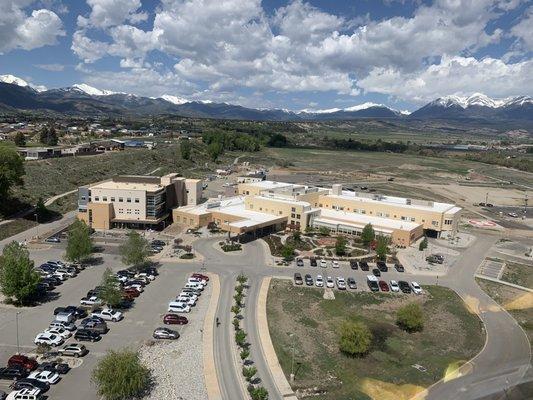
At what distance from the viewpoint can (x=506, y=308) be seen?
36.7 m

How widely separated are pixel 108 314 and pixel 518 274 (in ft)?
125

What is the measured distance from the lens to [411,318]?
104 ft

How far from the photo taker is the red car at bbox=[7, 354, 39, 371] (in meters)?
23.8

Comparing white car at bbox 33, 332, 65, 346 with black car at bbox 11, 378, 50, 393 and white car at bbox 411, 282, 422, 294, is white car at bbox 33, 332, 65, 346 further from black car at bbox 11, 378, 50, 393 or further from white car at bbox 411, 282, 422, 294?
white car at bbox 411, 282, 422, 294

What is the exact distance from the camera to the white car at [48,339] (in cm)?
2655

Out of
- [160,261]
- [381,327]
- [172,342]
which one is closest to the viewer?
[172,342]

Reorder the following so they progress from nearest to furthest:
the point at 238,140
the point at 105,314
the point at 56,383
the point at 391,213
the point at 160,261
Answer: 1. the point at 56,383
2. the point at 105,314
3. the point at 160,261
4. the point at 391,213
5. the point at 238,140

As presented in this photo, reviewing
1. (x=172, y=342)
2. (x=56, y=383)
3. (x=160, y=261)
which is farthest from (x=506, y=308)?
(x=56, y=383)

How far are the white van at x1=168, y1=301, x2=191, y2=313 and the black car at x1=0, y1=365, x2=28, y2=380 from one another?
34.3 ft

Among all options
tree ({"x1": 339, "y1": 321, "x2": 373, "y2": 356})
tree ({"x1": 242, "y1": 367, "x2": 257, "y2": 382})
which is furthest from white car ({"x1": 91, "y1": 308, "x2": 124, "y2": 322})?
tree ({"x1": 339, "y1": 321, "x2": 373, "y2": 356})

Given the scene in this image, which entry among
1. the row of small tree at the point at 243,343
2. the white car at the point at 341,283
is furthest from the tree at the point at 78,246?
the white car at the point at 341,283

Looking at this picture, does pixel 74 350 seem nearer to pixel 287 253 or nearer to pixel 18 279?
pixel 18 279

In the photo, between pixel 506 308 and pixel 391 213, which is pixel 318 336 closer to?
pixel 506 308

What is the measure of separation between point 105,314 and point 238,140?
412ft
